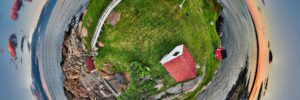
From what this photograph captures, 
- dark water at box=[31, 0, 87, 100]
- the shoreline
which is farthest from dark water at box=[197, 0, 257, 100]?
dark water at box=[31, 0, 87, 100]

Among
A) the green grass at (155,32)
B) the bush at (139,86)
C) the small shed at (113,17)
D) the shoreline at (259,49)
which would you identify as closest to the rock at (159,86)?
the bush at (139,86)

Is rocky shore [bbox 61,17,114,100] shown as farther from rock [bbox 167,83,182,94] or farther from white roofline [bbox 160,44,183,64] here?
white roofline [bbox 160,44,183,64]

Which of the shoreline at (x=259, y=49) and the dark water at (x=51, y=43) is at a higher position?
the dark water at (x=51, y=43)

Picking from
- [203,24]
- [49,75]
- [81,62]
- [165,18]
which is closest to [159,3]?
[165,18]

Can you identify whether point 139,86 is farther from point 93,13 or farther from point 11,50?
point 11,50

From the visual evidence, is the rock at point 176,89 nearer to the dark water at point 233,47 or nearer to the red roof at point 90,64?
the dark water at point 233,47

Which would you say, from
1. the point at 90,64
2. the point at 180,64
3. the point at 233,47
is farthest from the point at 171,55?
the point at 90,64
